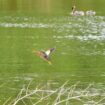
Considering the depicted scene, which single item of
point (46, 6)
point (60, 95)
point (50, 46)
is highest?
point (60, 95)

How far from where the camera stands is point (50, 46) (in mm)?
28156

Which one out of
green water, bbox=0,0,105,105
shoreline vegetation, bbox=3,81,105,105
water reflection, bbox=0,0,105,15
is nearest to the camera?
shoreline vegetation, bbox=3,81,105,105

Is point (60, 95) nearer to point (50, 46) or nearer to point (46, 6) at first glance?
point (50, 46)

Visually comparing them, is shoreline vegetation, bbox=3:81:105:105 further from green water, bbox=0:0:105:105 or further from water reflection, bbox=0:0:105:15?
water reflection, bbox=0:0:105:15

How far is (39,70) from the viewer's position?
21.0 meters

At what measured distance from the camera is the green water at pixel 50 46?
1912 cm

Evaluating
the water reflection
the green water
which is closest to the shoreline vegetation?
the green water

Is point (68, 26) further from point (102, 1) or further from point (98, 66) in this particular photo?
point (102, 1)

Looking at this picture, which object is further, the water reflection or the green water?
the water reflection

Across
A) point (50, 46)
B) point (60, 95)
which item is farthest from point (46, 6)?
point (60, 95)

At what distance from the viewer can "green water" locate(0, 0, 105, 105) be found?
1912 cm

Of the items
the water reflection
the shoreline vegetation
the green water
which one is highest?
the shoreline vegetation

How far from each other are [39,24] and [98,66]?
15903 millimetres

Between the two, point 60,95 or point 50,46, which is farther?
point 50,46
